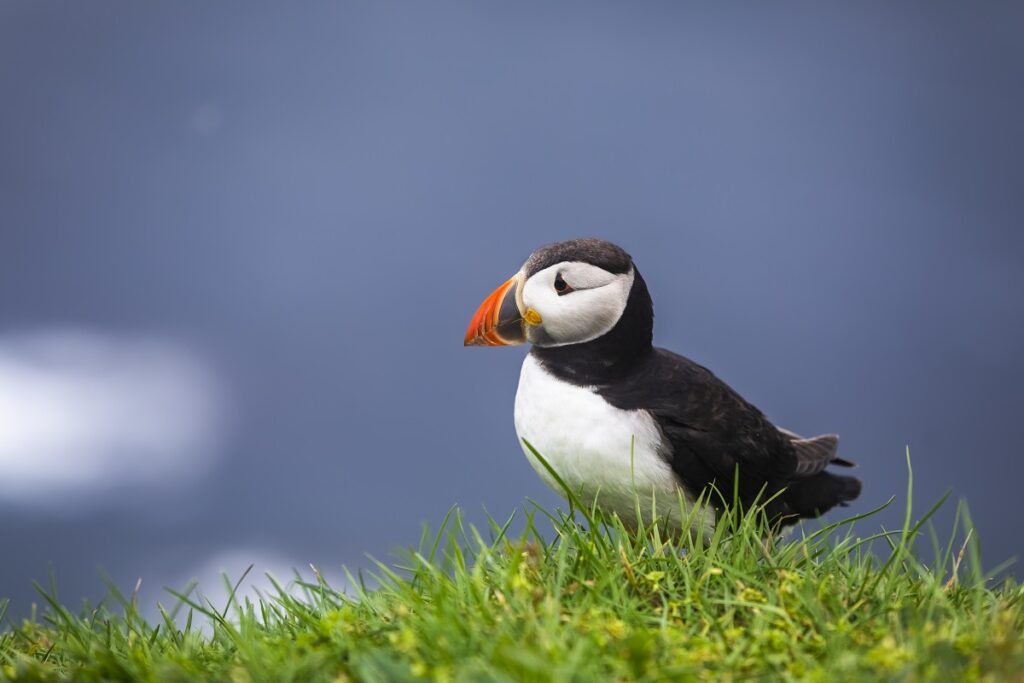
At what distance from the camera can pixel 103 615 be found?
12.4ft

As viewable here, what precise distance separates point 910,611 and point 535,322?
71.7 inches

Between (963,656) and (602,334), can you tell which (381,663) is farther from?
(602,334)

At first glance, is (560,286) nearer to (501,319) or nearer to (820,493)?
(501,319)

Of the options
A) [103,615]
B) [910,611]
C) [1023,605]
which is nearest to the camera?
[910,611]

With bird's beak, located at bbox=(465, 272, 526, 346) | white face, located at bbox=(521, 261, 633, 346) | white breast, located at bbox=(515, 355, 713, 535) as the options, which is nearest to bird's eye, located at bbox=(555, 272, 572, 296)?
white face, located at bbox=(521, 261, 633, 346)

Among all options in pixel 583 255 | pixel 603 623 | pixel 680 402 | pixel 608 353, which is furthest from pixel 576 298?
pixel 603 623

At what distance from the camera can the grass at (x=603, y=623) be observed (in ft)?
7.64

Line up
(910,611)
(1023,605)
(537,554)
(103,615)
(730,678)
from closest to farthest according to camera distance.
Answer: (730,678) < (910,611) < (1023,605) < (537,554) < (103,615)

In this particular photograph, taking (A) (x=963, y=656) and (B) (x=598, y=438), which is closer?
(A) (x=963, y=656)

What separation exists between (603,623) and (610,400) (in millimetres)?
1399

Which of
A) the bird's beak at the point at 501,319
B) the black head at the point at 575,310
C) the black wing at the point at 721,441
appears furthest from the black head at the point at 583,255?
the black wing at the point at 721,441

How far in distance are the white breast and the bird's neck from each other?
0.06 meters

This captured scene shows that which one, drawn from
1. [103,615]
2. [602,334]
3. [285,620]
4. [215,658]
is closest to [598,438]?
[602,334]

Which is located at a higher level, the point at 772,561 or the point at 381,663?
the point at 381,663
